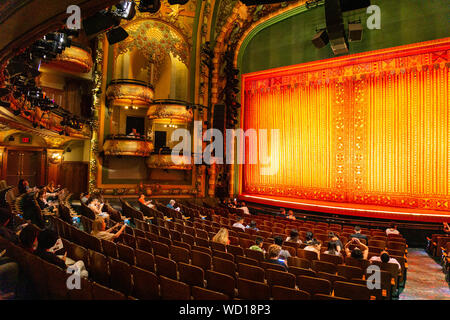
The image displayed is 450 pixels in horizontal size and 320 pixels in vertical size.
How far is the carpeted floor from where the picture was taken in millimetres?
4348

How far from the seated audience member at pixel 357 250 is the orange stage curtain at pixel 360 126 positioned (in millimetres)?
5721

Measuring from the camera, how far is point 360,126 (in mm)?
10398

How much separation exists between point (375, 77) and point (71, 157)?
12.5 m

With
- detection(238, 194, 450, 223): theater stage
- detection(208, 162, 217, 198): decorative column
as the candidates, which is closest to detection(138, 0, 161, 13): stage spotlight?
detection(238, 194, 450, 223): theater stage

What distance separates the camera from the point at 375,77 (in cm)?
1005

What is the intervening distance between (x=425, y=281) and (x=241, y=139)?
9.07m

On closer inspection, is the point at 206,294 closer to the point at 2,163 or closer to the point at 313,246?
the point at 313,246

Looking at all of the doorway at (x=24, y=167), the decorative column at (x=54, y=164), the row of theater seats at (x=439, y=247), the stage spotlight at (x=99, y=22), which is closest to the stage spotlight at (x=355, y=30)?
the row of theater seats at (x=439, y=247)

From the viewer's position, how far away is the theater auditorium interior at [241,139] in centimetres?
457

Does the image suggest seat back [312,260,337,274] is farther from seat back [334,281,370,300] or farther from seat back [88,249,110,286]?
seat back [88,249,110,286]

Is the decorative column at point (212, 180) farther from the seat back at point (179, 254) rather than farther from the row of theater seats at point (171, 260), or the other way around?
the seat back at point (179, 254)

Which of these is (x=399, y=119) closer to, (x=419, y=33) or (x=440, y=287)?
(x=419, y=33)

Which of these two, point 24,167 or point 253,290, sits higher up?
point 24,167

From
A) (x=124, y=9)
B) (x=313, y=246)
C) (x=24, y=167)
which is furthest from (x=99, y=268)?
(x=24, y=167)
